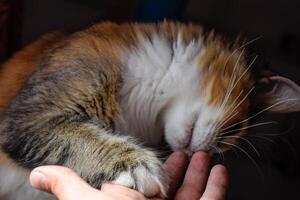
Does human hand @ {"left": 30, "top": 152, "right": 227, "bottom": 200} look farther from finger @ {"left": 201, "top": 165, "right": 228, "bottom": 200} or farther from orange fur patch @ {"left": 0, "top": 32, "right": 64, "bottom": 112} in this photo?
orange fur patch @ {"left": 0, "top": 32, "right": 64, "bottom": 112}

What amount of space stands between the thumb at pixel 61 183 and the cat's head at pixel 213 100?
0.47 meters

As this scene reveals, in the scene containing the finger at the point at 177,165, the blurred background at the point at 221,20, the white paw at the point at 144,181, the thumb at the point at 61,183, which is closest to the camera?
the thumb at the point at 61,183

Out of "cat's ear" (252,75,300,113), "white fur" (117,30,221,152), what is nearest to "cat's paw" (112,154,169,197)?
"white fur" (117,30,221,152)

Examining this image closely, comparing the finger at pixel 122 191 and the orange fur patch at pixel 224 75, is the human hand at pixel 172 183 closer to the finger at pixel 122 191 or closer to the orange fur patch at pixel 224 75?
the finger at pixel 122 191

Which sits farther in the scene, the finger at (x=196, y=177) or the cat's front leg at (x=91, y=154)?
the finger at (x=196, y=177)

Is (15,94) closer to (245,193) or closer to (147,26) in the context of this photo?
(147,26)

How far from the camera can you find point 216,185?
4.42 ft

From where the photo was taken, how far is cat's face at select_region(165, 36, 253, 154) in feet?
4.73

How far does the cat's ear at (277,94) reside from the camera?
156 cm

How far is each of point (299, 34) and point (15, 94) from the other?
1.23 m

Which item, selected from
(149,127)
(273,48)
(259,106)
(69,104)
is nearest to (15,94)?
(69,104)

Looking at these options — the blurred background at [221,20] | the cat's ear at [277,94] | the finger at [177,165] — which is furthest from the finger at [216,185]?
the blurred background at [221,20]

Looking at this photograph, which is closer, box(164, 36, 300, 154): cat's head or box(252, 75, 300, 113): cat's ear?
box(164, 36, 300, 154): cat's head

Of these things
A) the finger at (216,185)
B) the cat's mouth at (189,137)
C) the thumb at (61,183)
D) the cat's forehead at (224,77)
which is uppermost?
the cat's forehead at (224,77)
